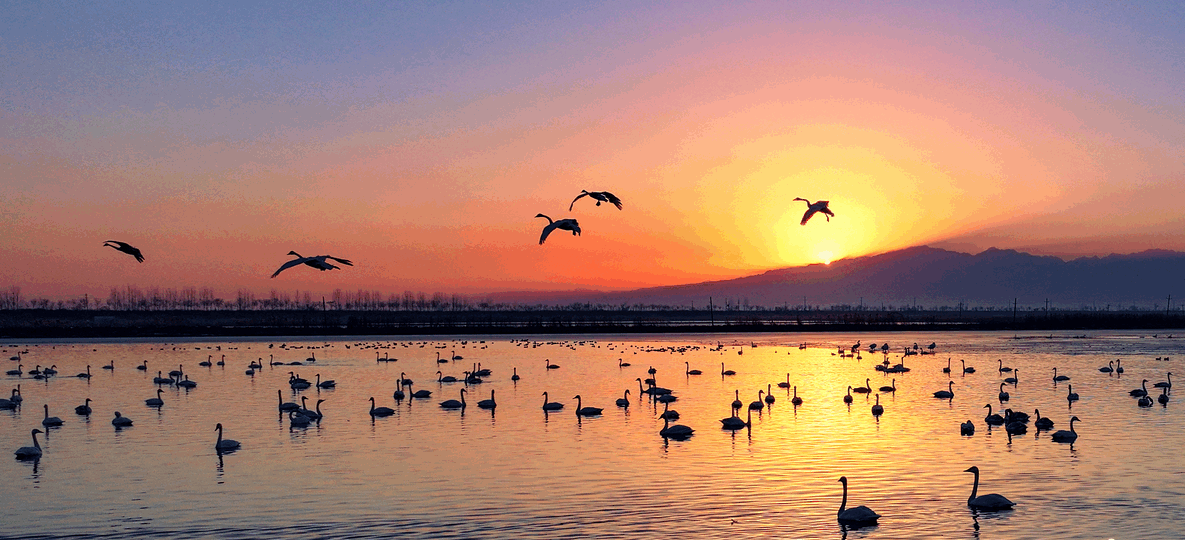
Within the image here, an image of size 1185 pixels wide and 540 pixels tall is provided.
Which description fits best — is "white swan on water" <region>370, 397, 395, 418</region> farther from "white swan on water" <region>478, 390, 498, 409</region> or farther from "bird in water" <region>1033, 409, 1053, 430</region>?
"bird in water" <region>1033, 409, 1053, 430</region>

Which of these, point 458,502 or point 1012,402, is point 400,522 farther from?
point 1012,402

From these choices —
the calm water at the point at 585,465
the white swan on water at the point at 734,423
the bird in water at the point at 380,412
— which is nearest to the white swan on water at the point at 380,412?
the bird in water at the point at 380,412

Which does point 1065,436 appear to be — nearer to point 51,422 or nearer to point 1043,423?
point 1043,423

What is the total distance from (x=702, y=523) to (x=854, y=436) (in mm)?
13105

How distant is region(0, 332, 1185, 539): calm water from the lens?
2005cm

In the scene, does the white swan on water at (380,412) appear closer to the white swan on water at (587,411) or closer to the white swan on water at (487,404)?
the white swan on water at (487,404)

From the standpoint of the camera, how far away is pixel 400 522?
65.9ft

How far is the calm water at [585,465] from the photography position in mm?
20047

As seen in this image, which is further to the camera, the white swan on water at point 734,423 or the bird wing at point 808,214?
the white swan on water at point 734,423

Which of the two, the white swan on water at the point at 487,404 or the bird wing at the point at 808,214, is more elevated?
the bird wing at the point at 808,214

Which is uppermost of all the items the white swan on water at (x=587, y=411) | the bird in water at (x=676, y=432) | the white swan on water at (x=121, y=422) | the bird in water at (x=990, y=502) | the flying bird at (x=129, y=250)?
the flying bird at (x=129, y=250)

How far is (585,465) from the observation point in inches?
1043

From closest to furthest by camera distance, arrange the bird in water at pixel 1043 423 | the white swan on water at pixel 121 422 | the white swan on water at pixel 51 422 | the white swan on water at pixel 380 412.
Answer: the bird in water at pixel 1043 423 < the white swan on water at pixel 121 422 < the white swan on water at pixel 51 422 < the white swan on water at pixel 380 412

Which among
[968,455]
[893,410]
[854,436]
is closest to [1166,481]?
[968,455]
